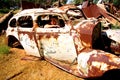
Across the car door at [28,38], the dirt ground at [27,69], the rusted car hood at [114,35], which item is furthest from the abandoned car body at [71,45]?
the rusted car hood at [114,35]

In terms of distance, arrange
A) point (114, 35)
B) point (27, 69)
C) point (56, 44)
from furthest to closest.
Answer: point (27, 69) → point (114, 35) → point (56, 44)

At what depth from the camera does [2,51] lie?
7773 millimetres

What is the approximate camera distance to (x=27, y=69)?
20.9ft

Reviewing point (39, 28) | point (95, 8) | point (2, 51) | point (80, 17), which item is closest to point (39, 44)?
point (39, 28)

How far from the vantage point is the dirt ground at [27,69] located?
5805 millimetres

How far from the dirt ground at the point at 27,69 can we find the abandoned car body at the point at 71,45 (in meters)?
0.23

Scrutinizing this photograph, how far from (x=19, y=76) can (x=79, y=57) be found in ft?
6.55

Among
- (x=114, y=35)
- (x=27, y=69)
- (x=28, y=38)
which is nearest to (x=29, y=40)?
(x=28, y=38)

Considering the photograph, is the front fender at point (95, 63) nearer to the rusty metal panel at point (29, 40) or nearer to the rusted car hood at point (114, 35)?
the rusted car hood at point (114, 35)

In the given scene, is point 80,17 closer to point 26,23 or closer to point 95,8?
point 26,23

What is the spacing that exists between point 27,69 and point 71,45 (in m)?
1.79

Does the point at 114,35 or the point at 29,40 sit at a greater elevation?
the point at 114,35

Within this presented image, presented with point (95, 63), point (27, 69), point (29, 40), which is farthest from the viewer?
point (29, 40)

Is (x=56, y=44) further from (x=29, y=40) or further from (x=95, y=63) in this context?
(x=95, y=63)
